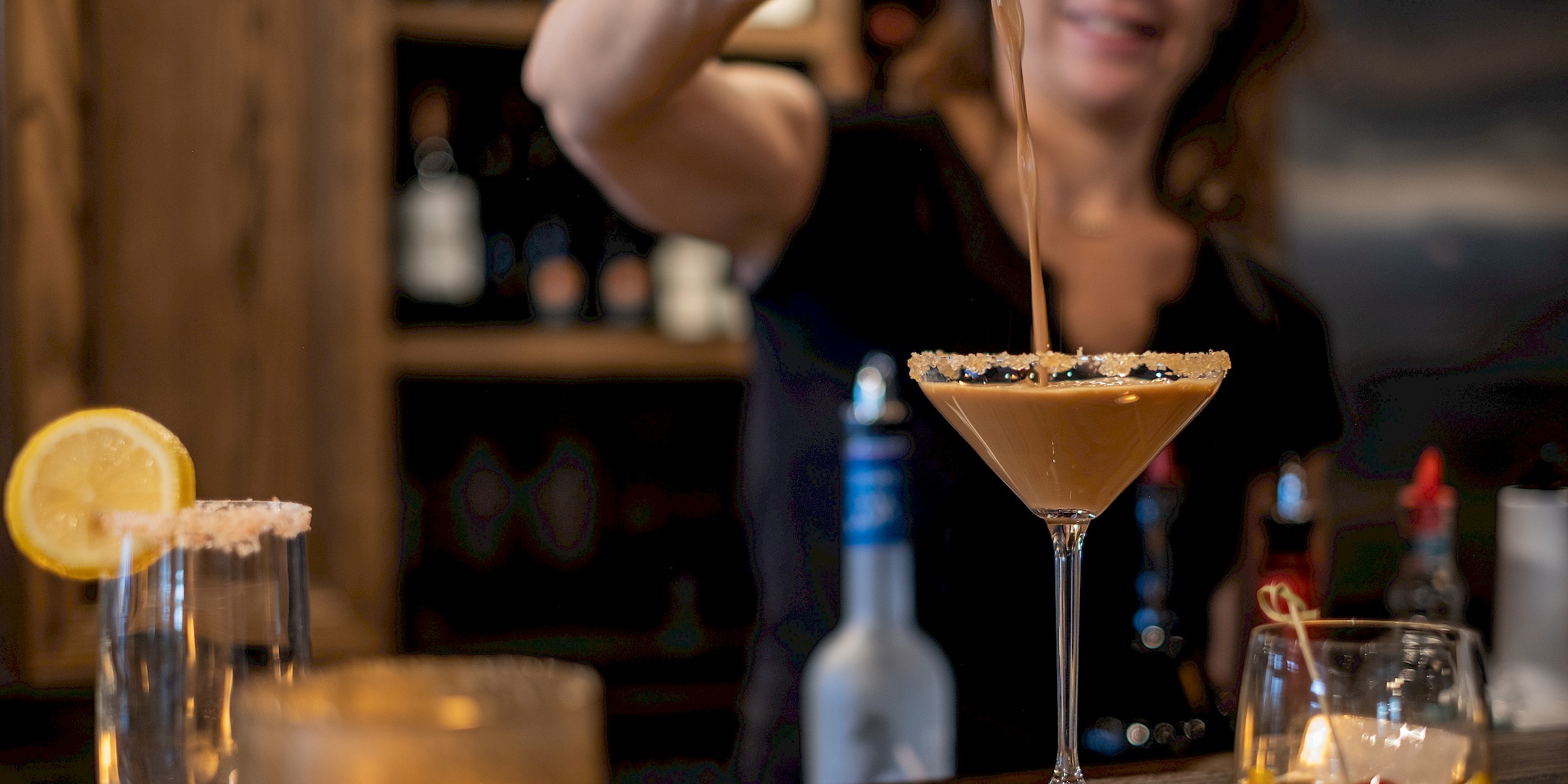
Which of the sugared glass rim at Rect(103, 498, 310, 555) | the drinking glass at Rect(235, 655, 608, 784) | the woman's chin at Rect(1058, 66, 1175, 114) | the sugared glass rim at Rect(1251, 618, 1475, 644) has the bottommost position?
the sugared glass rim at Rect(1251, 618, 1475, 644)

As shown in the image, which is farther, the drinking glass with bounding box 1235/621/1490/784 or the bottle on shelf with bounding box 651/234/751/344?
the bottle on shelf with bounding box 651/234/751/344

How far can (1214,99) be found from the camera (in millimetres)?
1819

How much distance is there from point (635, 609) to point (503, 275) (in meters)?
0.57

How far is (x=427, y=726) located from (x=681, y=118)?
1.02 metres

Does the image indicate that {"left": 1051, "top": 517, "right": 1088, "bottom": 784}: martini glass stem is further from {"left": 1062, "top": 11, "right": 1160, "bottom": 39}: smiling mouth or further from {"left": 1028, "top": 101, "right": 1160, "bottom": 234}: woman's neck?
{"left": 1028, "top": 101, "right": 1160, "bottom": 234}: woman's neck

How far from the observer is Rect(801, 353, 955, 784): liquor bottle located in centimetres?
104

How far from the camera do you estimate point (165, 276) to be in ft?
5.61

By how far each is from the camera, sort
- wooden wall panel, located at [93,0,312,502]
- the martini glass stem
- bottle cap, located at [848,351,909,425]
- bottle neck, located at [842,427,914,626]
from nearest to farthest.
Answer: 1. the martini glass stem
2. bottle neck, located at [842,427,914,626]
3. bottle cap, located at [848,351,909,425]
4. wooden wall panel, located at [93,0,312,502]

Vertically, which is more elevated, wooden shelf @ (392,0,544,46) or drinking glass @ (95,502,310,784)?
wooden shelf @ (392,0,544,46)

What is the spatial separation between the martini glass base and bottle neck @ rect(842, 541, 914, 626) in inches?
10.0

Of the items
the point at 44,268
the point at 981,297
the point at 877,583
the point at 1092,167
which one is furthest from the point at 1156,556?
the point at 44,268

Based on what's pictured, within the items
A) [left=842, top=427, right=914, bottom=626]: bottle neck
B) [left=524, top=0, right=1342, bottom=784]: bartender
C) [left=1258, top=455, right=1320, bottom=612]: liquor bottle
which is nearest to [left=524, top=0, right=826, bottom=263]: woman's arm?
[left=524, top=0, right=1342, bottom=784]: bartender

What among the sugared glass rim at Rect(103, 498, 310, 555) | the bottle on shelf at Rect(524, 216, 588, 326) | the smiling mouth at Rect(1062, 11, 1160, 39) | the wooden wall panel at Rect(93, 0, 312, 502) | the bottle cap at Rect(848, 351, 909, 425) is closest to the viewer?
the sugared glass rim at Rect(103, 498, 310, 555)

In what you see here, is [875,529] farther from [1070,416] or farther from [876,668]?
[1070,416]
